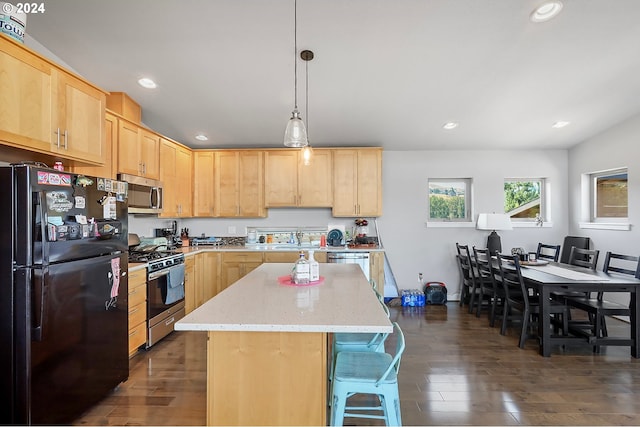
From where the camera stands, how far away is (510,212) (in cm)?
486

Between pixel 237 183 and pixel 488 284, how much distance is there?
3.73 metres

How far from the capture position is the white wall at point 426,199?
4.77 meters

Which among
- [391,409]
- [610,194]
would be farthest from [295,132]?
[610,194]

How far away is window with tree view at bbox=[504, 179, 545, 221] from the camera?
4.86 metres

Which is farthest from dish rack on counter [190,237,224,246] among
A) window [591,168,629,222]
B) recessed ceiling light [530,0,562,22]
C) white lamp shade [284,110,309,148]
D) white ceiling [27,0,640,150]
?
window [591,168,629,222]

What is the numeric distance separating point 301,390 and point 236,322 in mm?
425

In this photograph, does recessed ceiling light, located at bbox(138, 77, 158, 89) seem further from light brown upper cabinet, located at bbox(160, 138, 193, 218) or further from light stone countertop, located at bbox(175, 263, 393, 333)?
light stone countertop, located at bbox(175, 263, 393, 333)

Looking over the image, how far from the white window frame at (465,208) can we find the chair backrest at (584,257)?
1.31 meters

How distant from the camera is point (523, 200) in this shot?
4.86m

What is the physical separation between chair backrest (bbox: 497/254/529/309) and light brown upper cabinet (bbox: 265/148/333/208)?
91.3 inches

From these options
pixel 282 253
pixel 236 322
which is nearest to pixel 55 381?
pixel 236 322

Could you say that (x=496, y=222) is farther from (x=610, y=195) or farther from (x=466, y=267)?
(x=610, y=195)

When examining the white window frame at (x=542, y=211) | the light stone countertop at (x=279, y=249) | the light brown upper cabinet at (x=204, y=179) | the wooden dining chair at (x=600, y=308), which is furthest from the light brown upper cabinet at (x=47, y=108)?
the white window frame at (x=542, y=211)

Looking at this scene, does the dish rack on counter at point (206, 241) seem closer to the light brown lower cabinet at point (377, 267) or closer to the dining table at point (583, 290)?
the light brown lower cabinet at point (377, 267)
